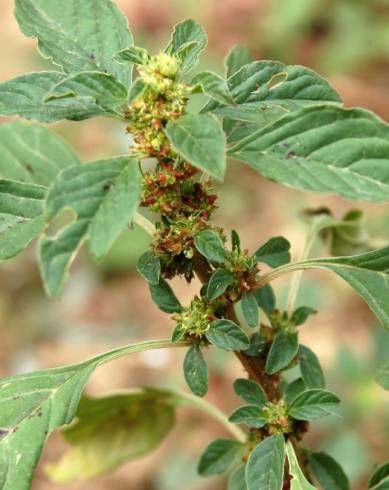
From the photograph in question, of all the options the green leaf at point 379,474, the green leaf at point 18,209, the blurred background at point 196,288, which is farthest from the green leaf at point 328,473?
the blurred background at point 196,288

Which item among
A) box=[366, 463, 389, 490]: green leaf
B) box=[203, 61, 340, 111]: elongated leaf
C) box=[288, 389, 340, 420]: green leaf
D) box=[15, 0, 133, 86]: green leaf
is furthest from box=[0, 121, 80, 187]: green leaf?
box=[366, 463, 389, 490]: green leaf

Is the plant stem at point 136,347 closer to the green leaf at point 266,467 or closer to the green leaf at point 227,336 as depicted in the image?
the green leaf at point 227,336

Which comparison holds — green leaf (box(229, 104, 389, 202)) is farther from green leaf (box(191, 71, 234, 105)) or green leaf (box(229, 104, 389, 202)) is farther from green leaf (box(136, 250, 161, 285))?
green leaf (box(136, 250, 161, 285))

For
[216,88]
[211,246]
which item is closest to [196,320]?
[211,246]

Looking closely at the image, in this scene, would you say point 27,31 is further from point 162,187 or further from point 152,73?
point 162,187

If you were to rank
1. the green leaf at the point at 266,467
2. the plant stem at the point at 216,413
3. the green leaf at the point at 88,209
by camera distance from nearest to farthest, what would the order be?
the green leaf at the point at 88,209
the green leaf at the point at 266,467
the plant stem at the point at 216,413
